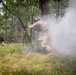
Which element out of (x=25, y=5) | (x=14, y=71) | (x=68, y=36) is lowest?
(x=14, y=71)

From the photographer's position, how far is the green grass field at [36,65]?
7383 millimetres

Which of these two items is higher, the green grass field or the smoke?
the smoke

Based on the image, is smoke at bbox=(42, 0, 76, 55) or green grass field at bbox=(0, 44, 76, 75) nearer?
green grass field at bbox=(0, 44, 76, 75)

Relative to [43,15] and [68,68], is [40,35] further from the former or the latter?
[68,68]

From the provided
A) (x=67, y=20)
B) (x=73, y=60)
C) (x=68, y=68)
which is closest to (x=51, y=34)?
(x=67, y=20)

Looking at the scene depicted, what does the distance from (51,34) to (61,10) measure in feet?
36.8

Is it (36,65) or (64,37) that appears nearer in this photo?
(36,65)

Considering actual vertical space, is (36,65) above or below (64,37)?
below

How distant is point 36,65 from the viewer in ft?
26.1

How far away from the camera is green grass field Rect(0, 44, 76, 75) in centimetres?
738

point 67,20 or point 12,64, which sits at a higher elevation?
point 67,20

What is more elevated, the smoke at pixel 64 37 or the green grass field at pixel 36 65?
the smoke at pixel 64 37

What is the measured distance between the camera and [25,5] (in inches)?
507

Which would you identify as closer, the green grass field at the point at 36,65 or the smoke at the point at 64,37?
the green grass field at the point at 36,65
